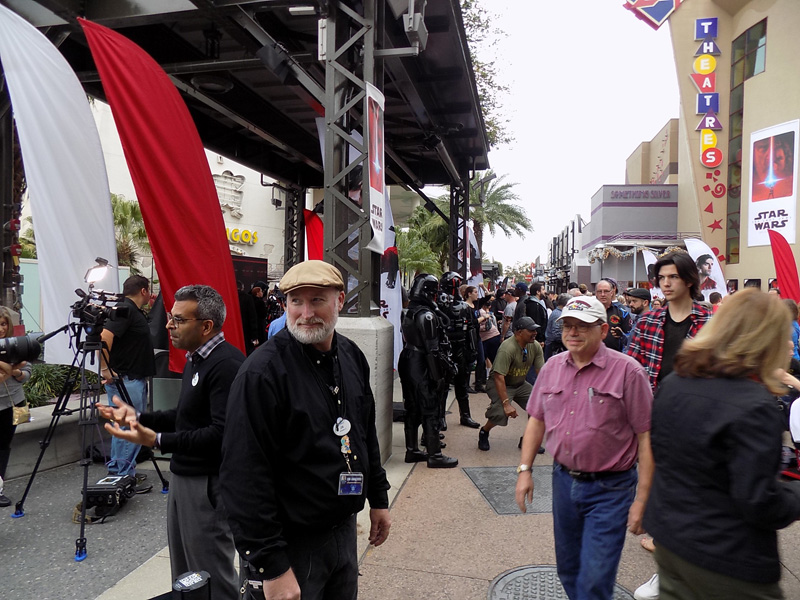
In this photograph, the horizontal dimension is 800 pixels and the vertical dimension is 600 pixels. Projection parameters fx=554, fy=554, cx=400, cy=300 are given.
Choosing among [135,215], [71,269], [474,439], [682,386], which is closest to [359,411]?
[682,386]

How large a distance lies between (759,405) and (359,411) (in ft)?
4.67

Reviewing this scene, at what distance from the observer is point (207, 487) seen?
270 cm

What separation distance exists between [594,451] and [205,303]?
209 centimetres

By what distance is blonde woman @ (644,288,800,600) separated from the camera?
179 cm

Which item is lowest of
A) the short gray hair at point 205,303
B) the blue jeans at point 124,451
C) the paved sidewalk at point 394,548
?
the paved sidewalk at point 394,548

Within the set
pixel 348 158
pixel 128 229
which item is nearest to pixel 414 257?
pixel 128 229

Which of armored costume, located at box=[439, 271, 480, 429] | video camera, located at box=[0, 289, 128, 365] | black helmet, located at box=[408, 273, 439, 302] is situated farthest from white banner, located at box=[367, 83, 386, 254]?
video camera, located at box=[0, 289, 128, 365]

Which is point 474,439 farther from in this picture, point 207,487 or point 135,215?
point 135,215

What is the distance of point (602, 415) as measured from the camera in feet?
8.82

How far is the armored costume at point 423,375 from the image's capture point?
19.7 feet

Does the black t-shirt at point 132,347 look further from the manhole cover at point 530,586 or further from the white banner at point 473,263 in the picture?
the white banner at point 473,263

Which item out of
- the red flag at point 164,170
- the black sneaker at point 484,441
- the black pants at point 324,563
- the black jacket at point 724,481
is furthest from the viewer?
the black sneaker at point 484,441

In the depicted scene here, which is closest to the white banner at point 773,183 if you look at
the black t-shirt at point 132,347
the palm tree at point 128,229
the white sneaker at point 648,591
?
the white sneaker at point 648,591

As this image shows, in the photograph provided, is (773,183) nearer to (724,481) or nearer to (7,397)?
(724,481)
